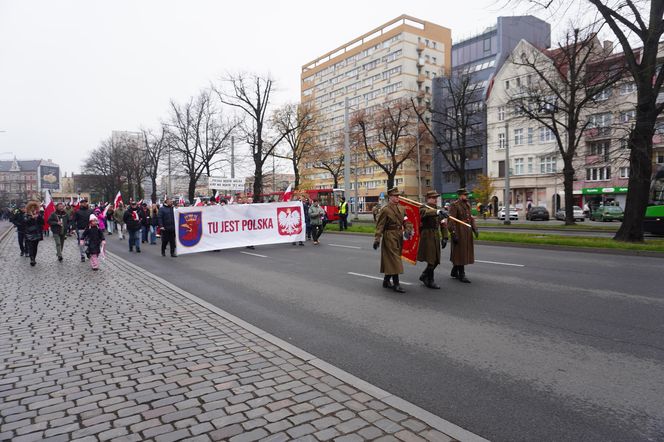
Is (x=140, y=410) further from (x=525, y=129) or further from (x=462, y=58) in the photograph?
(x=462, y=58)

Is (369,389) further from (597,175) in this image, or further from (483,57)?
(483,57)

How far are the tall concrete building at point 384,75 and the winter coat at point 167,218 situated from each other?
55537mm

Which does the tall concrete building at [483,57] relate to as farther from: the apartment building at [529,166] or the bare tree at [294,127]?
the bare tree at [294,127]

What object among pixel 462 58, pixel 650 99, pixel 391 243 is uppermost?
pixel 462 58

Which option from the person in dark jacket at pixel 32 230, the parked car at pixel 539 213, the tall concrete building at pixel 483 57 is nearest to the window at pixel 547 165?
the tall concrete building at pixel 483 57

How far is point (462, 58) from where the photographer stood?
76.9 metres

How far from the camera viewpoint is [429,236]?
8.60 metres

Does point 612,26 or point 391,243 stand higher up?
point 612,26

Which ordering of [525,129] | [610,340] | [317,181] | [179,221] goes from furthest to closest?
[317,181], [525,129], [179,221], [610,340]

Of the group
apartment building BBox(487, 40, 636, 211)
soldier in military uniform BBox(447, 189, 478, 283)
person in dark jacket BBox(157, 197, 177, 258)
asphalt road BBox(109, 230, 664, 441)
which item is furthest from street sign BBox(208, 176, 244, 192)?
apartment building BBox(487, 40, 636, 211)

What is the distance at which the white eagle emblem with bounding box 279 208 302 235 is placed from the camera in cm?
1812

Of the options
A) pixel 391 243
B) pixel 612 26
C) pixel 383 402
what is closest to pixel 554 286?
pixel 391 243

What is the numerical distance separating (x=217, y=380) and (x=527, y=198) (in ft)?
200

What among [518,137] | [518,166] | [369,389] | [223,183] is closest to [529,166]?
[518,166]
